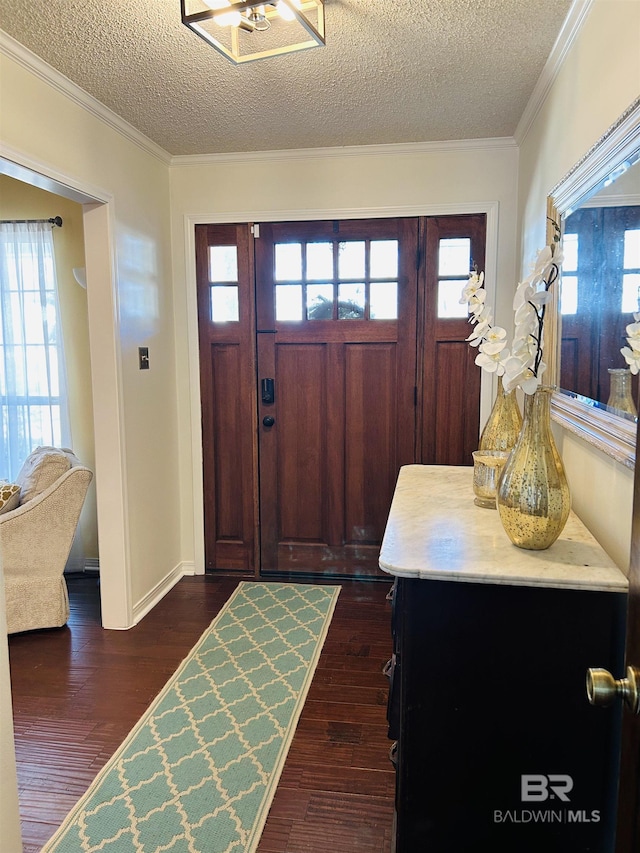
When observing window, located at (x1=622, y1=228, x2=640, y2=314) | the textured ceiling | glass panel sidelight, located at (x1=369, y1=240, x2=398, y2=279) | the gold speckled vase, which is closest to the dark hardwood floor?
the gold speckled vase

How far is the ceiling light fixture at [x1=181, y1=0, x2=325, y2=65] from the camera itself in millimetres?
1752

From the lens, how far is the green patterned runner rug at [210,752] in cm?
174

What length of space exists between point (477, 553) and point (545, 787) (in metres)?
0.54

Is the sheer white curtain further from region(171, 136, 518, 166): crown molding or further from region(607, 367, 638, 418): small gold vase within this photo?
region(607, 367, 638, 418): small gold vase

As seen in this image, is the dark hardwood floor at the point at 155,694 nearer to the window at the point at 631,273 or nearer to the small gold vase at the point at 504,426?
the small gold vase at the point at 504,426

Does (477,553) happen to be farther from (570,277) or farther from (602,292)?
(570,277)

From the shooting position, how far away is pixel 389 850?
1.69 m

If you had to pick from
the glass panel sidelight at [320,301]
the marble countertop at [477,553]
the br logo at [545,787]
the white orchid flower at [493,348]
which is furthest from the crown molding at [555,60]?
the br logo at [545,787]

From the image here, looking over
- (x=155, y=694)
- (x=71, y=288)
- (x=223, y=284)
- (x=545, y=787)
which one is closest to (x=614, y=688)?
(x=545, y=787)

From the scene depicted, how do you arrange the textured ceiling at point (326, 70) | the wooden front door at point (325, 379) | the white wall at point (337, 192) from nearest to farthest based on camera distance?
1. the textured ceiling at point (326, 70)
2. the white wall at point (337, 192)
3. the wooden front door at point (325, 379)

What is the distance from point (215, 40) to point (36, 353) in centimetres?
237

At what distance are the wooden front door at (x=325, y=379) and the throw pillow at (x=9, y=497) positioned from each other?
3.63 ft

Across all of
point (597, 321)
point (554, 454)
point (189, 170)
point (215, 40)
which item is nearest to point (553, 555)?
point (554, 454)

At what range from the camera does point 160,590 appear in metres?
3.47
